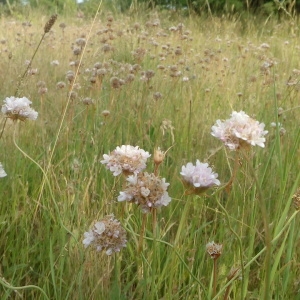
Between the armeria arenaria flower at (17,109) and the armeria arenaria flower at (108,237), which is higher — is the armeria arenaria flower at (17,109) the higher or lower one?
the higher one

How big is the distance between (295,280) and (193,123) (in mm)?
1065

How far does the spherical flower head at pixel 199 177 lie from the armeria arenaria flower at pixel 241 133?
2.0 inches

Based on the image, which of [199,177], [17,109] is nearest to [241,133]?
[199,177]

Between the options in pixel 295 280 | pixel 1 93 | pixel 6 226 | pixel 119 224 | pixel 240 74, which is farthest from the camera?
pixel 240 74

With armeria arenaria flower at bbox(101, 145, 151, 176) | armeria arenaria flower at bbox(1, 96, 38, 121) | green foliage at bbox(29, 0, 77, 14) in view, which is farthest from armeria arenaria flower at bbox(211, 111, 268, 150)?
green foliage at bbox(29, 0, 77, 14)

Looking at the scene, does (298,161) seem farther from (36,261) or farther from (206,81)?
(206,81)

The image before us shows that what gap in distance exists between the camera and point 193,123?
2.10m

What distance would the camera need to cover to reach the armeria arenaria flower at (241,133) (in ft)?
2.38

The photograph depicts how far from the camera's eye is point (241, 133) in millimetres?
730

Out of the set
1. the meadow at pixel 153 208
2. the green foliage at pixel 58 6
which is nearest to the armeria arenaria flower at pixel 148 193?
the meadow at pixel 153 208

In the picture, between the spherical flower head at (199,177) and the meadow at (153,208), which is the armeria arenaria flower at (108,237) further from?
the spherical flower head at (199,177)

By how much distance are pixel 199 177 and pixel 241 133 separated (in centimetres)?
9

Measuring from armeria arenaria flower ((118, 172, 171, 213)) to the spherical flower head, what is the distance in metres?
0.04

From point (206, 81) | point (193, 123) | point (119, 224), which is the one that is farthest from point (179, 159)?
point (206, 81)
